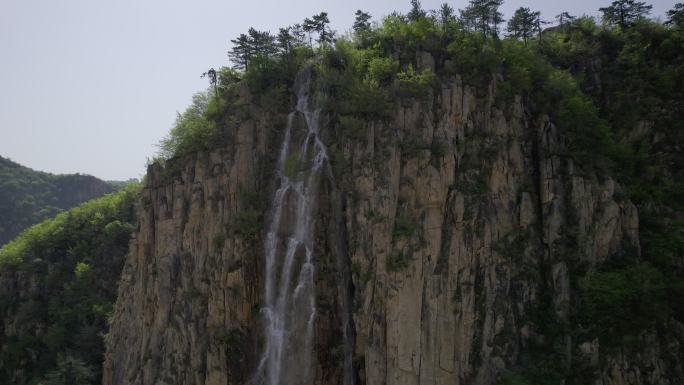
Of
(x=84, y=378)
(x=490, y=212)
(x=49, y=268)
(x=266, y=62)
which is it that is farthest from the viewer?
(x=49, y=268)

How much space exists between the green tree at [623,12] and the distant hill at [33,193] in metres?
96.9

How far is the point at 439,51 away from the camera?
3759 centimetres

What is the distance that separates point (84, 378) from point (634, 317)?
1756 inches

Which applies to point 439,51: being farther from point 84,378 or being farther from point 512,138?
point 84,378

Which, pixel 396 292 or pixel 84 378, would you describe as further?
pixel 84 378

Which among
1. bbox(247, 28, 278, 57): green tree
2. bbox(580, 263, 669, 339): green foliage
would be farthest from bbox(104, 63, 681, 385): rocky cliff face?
bbox(247, 28, 278, 57): green tree

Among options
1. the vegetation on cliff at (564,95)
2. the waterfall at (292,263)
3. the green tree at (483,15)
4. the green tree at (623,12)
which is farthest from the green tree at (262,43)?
the green tree at (623,12)

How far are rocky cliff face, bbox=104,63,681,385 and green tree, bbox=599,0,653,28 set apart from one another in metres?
16.9

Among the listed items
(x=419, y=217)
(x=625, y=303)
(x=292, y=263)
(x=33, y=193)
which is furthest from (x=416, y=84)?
(x=33, y=193)

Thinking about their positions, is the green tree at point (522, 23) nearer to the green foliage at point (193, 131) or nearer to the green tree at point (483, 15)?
the green tree at point (483, 15)

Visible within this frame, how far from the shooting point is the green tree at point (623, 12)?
45375 mm

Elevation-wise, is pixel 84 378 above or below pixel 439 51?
below

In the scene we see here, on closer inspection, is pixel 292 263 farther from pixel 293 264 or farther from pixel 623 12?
pixel 623 12

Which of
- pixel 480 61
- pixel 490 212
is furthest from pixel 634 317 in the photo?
pixel 480 61
